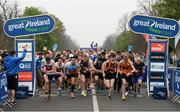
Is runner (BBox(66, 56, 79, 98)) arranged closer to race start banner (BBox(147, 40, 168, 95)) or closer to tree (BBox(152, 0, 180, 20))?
race start banner (BBox(147, 40, 168, 95))

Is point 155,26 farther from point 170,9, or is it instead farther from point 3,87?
point 170,9

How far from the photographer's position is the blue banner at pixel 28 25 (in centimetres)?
2136

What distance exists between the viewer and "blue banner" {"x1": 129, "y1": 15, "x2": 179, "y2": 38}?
21547mm

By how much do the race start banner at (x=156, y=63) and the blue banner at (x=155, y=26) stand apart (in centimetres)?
42

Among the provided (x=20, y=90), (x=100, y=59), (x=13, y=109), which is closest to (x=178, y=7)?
(x=100, y=59)

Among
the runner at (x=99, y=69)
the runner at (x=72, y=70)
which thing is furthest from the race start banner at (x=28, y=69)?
the runner at (x=99, y=69)

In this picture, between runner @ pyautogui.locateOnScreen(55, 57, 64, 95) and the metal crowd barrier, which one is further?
runner @ pyautogui.locateOnScreen(55, 57, 64, 95)

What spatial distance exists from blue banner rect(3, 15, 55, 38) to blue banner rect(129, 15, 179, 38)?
347 cm

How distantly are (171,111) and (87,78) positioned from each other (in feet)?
20.8

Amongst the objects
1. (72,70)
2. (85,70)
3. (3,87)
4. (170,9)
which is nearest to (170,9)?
(170,9)

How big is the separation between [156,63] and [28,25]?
5.61 m

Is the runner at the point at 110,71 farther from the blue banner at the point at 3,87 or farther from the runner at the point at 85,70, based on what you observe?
the blue banner at the point at 3,87

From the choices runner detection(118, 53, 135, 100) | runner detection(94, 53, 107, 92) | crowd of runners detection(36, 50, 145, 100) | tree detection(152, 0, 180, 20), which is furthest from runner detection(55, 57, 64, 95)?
tree detection(152, 0, 180, 20)

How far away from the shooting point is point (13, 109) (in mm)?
16875
